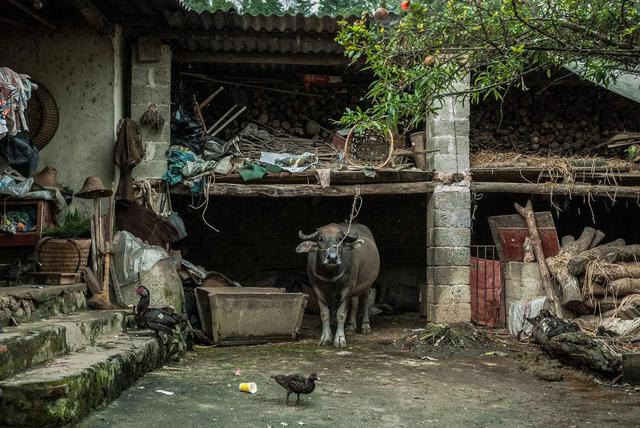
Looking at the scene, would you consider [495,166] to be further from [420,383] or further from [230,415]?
[230,415]

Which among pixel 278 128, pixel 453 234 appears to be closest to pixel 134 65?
pixel 278 128

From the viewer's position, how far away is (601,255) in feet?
32.2

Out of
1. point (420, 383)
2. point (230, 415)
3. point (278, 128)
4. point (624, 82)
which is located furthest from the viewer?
point (278, 128)

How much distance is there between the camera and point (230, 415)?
213 inches

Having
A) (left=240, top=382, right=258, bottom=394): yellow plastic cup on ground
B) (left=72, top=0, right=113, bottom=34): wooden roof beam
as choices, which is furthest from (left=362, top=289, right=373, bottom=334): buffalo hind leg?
(left=72, top=0, right=113, bottom=34): wooden roof beam

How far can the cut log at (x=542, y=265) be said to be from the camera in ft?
32.4

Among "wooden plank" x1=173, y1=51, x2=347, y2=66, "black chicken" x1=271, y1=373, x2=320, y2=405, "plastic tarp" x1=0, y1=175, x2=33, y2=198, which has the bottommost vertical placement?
"black chicken" x1=271, y1=373, x2=320, y2=405

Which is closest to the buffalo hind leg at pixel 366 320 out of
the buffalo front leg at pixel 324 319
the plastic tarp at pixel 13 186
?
the buffalo front leg at pixel 324 319

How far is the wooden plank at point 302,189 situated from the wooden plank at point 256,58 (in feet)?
6.68

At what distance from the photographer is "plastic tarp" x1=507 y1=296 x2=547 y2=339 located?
33.2 feet

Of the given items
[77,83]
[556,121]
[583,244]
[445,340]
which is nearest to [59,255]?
[77,83]

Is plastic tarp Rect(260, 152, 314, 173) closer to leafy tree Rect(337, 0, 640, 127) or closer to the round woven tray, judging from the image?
the round woven tray

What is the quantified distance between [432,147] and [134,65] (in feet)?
15.6

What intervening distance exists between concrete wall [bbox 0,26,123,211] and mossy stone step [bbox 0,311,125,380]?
118 inches
